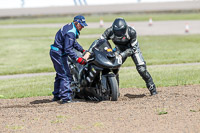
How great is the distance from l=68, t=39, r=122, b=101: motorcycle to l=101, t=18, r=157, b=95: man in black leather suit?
0.32 meters

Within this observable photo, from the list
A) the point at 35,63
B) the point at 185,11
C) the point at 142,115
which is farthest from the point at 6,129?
the point at 185,11

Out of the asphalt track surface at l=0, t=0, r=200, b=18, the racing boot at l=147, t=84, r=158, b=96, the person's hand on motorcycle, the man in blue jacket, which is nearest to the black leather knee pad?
the racing boot at l=147, t=84, r=158, b=96

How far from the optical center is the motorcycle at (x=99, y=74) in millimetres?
8469

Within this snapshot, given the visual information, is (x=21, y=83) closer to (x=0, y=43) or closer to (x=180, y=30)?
(x=0, y=43)

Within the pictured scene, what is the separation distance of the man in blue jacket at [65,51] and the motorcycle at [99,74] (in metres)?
0.25

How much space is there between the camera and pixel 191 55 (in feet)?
60.6

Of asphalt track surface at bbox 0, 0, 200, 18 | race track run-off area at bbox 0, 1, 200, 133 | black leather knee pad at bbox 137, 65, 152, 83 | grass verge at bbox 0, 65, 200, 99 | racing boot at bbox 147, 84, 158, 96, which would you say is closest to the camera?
race track run-off area at bbox 0, 1, 200, 133

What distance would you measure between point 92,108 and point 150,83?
2.08 m

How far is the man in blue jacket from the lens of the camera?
29.1 feet

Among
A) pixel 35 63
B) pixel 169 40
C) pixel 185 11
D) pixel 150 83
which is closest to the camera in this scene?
pixel 150 83

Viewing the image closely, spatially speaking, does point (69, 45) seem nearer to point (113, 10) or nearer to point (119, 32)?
point (119, 32)

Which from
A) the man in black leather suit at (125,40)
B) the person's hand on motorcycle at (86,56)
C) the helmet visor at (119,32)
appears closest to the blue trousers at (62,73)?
the person's hand on motorcycle at (86,56)

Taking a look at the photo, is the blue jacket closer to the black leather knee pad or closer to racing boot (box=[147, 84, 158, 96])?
the black leather knee pad

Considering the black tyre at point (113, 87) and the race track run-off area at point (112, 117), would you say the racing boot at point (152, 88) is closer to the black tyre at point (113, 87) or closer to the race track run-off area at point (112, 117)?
the race track run-off area at point (112, 117)
